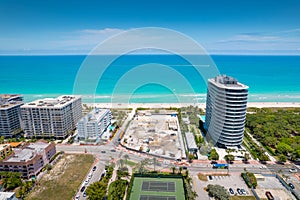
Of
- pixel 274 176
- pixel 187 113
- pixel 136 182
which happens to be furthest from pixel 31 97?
pixel 274 176

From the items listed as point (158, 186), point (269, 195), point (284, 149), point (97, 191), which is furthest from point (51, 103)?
point (284, 149)

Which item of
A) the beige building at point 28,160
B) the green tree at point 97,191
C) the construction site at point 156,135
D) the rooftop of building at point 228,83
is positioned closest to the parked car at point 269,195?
the construction site at point 156,135

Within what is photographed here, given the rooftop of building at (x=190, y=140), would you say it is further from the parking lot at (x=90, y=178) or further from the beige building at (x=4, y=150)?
the beige building at (x=4, y=150)

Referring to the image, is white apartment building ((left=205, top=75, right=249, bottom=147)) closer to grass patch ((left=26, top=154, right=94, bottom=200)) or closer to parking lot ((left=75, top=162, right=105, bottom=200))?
parking lot ((left=75, top=162, right=105, bottom=200))

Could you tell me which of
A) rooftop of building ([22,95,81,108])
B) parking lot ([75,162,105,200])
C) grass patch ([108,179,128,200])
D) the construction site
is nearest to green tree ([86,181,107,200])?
grass patch ([108,179,128,200])

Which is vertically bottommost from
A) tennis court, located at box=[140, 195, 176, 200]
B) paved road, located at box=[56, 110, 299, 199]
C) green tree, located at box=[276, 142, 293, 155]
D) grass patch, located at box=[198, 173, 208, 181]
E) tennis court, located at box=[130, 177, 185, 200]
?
tennis court, located at box=[140, 195, 176, 200]

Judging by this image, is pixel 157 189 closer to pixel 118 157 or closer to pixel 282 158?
pixel 118 157

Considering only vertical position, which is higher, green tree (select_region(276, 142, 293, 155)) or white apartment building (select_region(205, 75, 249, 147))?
white apartment building (select_region(205, 75, 249, 147))

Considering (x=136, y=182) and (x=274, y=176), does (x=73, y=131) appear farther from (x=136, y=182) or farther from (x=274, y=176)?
(x=274, y=176)
